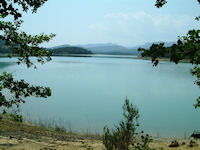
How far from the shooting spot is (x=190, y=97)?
25.8m

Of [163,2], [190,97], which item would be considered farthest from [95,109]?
[163,2]

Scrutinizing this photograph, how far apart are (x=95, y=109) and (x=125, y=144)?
14.3m

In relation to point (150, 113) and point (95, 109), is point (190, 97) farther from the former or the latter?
point (95, 109)

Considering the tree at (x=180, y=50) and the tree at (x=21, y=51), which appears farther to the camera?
the tree at (x=21, y=51)

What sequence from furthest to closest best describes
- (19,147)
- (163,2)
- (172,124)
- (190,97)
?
1. (190,97)
2. (172,124)
3. (19,147)
4. (163,2)

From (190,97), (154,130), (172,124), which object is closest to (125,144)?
(154,130)

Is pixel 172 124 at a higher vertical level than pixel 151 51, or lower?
lower

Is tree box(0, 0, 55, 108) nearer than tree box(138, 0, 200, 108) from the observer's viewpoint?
No

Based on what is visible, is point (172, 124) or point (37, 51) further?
point (172, 124)

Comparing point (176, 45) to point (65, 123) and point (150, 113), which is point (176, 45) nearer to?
point (65, 123)

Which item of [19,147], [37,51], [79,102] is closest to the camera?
[19,147]

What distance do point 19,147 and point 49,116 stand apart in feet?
33.8

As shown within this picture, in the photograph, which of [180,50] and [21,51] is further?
[21,51]

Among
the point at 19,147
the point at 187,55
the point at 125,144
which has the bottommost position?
the point at 19,147
